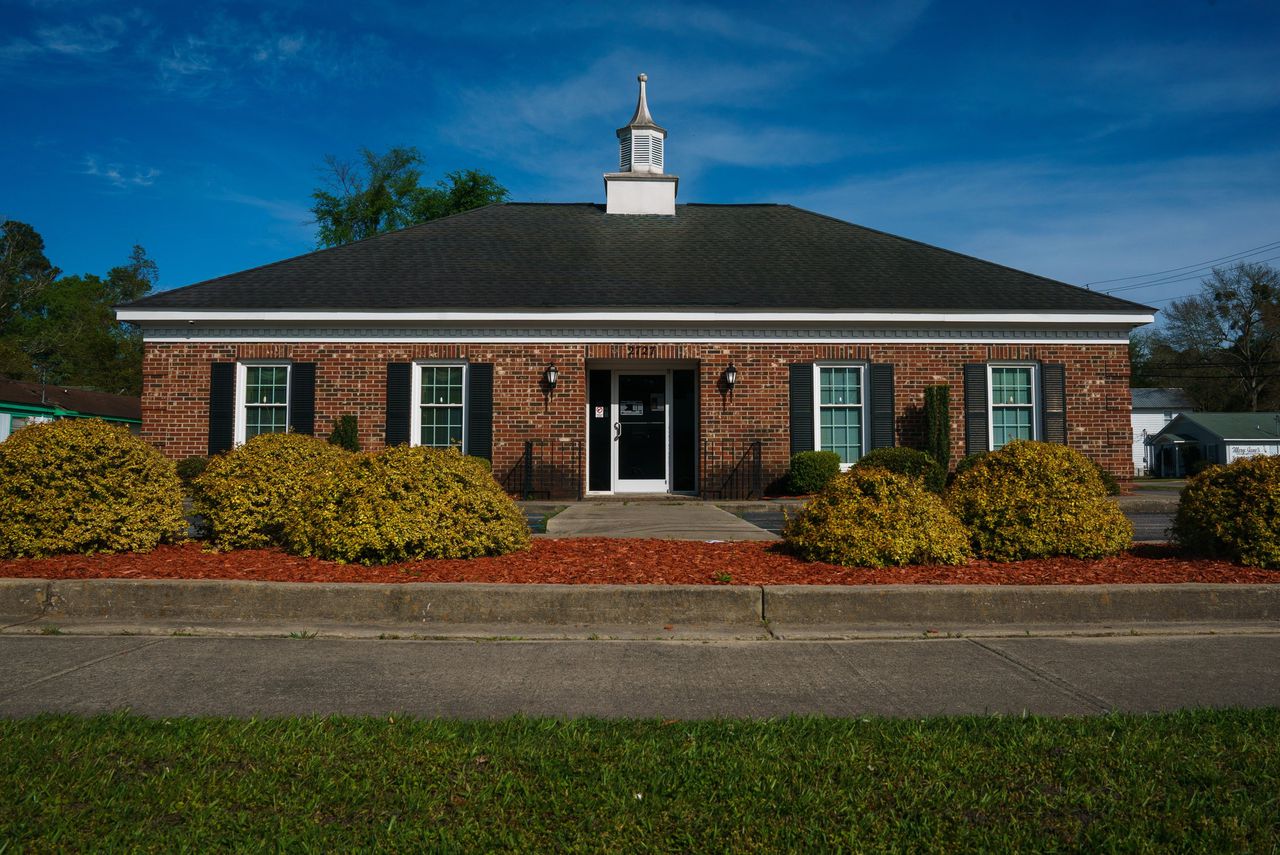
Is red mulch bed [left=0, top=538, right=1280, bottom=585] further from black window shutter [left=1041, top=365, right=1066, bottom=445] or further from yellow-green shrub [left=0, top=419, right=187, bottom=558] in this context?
black window shutter [left=1041, top=365, right=1066, bottom=445]

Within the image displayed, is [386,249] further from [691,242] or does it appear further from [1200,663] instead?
[1200,663]

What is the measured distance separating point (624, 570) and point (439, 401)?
916 centimetres

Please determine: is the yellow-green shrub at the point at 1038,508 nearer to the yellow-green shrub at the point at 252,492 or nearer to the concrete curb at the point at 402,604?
the concrete curb at the point at 402,604

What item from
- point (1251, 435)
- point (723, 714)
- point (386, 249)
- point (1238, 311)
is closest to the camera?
point (723, 714)

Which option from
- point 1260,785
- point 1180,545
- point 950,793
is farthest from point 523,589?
point 1180,545

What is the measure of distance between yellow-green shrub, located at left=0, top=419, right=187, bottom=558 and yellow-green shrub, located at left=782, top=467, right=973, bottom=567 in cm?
544

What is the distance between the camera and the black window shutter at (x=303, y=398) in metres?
14.0

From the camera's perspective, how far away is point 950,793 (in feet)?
8.75

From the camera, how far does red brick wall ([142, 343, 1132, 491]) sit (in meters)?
14.1

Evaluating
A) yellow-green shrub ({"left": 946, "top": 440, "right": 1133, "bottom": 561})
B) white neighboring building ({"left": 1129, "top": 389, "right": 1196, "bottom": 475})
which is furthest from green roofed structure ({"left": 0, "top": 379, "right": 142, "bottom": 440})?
white neighboring building ({"left": 1129, "top": 389, "right": 1196, "bottom": 475})

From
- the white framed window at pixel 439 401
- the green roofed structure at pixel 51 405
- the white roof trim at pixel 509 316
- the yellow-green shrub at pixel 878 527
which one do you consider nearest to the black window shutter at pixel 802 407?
the white roof trim at pixel 509 316

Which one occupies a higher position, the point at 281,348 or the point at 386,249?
the point at 386,249

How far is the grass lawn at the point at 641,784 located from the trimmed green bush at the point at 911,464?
8933 millimetres

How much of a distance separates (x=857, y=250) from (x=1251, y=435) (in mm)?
32858
